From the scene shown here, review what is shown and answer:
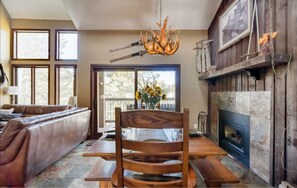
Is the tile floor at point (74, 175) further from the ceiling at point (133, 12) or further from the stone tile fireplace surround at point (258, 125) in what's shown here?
the ceiling at point (133, 12)

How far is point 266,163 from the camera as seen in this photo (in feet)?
9.29

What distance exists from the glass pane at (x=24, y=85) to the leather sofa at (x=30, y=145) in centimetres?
341

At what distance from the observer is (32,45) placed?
6.36 metres

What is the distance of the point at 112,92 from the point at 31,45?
3010 millimetres

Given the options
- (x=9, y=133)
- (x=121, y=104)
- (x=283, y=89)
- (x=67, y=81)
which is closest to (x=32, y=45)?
(x=67, y=81)

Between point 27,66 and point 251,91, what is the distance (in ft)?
20.2

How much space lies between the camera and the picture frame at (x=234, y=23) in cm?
336

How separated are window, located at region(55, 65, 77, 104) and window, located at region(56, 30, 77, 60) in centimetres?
33

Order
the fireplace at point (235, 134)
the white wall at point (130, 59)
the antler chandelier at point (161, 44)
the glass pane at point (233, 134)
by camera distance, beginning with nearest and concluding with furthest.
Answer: the antler chandelier at point (161, 44)
the fireplace at point (235, 134)
the glass pane at point (233, 134)
the white wall at point (130, 59)

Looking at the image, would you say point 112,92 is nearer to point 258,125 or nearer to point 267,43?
point 258,125

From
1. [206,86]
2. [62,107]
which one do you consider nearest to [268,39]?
[206,86]

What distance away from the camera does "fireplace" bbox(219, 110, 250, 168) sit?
11.4 ft

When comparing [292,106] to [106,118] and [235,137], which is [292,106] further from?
[106,118]

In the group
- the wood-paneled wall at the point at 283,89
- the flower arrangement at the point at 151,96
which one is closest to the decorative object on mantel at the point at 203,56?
the wood-paneled wall at the point at 283,89
